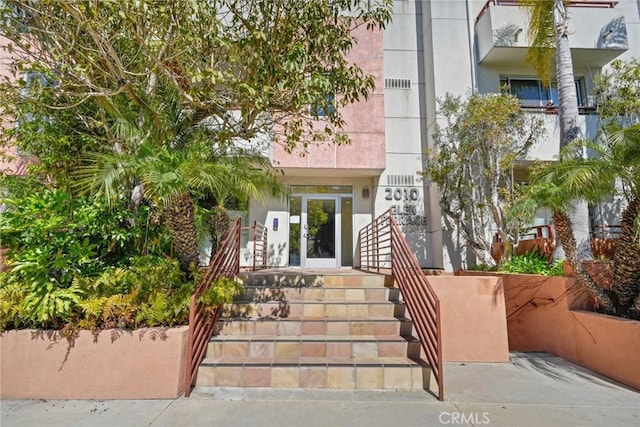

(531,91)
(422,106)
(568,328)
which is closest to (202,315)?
(568,328)

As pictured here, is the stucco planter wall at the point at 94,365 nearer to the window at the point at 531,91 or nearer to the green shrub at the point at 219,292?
the green shrub at the point at 219,292

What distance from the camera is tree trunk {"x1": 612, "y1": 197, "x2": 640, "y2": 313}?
3947 millimetres

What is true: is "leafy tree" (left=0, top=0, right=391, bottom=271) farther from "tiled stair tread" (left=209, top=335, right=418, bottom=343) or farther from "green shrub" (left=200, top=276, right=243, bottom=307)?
"tiled stair tread" (left=209, top=335, right=418, bottom=343)

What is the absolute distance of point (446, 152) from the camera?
8055 mm

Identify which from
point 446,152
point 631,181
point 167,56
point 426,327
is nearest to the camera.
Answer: point 426,327

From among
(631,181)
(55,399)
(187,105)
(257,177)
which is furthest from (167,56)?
(631,181)

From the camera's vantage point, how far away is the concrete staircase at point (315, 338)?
358 centimetres

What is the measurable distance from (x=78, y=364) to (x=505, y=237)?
7947 mm

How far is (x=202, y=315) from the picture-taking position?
380 cm

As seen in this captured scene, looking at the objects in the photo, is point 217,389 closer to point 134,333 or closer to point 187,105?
point 134,333

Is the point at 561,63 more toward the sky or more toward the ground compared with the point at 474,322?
more toward the sky

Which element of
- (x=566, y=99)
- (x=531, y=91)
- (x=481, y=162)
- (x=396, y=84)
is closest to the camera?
(x=566, y=99)

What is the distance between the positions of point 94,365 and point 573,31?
13.2m

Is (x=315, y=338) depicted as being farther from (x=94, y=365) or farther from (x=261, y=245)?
(x=261, y=245)
